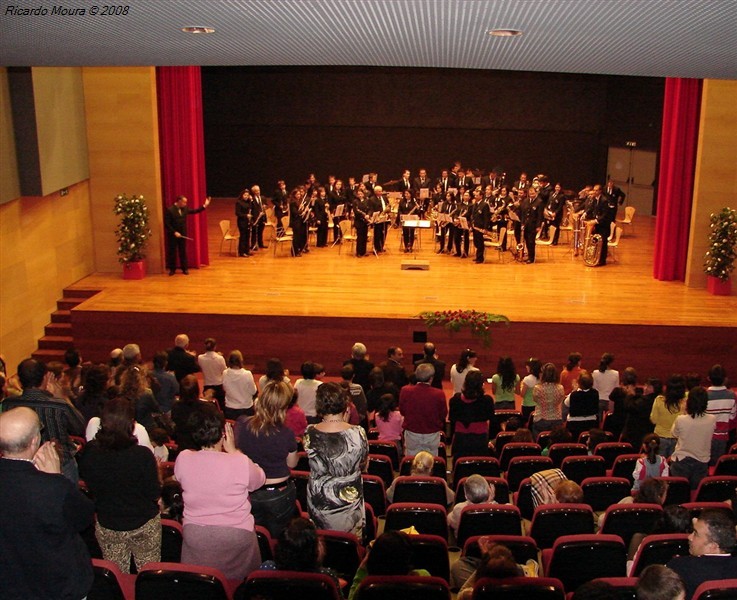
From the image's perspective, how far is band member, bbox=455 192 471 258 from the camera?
15688mm

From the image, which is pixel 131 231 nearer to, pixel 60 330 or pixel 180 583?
pixel 60 330

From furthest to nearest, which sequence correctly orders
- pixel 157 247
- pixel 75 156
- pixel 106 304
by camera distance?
pixel 157 247 < pixel 75 156 < pixel 106 304

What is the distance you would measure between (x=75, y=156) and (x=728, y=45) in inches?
421

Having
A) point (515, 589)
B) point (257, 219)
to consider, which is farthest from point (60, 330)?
point (515, 589)

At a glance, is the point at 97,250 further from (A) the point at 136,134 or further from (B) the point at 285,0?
(B) the point at 285,0

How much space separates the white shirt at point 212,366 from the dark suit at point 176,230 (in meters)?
5.02

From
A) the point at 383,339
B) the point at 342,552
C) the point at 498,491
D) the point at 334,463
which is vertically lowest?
the point at 383,339

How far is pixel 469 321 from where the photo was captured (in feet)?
39.1

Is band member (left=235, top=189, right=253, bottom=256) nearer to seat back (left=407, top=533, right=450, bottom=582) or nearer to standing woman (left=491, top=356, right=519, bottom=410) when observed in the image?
standing woman (left=491, top=356, right=519, bottom=410)

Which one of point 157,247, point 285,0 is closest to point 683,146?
point 157,247

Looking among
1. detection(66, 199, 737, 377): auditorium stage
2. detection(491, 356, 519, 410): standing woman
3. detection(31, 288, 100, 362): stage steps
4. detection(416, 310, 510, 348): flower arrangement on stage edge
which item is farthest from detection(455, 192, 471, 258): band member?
detection(491, 356, 519, 410): standing woman

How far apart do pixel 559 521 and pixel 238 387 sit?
4.26 m

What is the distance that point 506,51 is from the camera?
6117 mm

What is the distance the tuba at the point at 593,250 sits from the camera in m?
15.4
